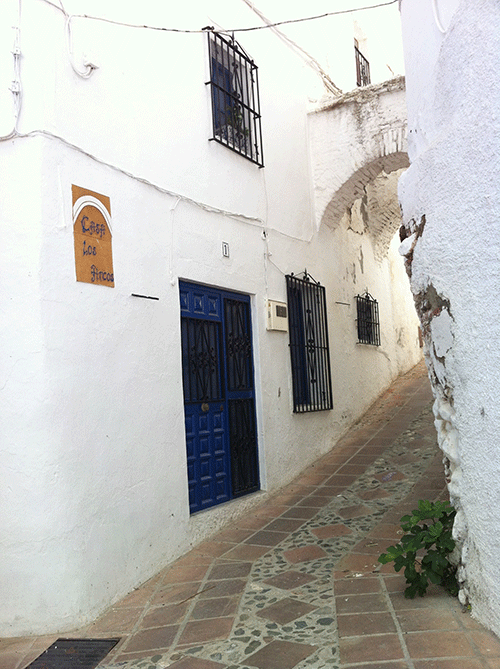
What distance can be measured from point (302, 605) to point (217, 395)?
6.55ft

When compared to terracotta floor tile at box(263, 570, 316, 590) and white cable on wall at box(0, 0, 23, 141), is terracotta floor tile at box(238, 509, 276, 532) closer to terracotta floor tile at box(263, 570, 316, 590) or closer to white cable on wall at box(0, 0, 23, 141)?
terracotta floor tile at box(263, 570, 316, 590)

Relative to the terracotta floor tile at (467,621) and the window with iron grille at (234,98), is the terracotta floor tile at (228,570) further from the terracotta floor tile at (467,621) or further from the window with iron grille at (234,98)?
the window with iron grille at (234,98)

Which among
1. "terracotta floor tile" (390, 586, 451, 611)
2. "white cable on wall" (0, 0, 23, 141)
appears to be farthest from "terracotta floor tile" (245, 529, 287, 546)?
"white cable on wall" (0, 0, 23, 141)

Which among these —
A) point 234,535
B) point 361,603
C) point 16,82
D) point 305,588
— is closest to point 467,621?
point 361,603

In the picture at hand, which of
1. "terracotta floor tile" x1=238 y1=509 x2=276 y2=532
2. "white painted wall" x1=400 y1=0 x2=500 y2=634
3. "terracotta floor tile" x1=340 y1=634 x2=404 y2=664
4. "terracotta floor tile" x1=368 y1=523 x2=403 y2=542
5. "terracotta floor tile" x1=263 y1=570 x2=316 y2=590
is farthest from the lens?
"terracotta floor tile" x1=238 y1=509 x2=276 y2=532

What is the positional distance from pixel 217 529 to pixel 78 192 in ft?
8.94

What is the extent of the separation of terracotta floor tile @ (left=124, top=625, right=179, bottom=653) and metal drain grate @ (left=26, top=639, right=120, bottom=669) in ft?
0.37

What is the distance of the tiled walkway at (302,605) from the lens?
2773mm

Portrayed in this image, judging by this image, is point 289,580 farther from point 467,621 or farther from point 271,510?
point 271,510

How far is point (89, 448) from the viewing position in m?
3.57

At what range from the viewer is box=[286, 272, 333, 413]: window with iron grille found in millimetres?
6301

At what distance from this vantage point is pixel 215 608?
3.47 meters

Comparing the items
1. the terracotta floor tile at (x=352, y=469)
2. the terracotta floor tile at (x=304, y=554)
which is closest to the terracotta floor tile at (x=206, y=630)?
the terracotta floor tile at (x=304, y=554)

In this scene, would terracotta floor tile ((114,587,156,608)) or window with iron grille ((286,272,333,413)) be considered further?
window with iron grille ((286,272,333,413))
